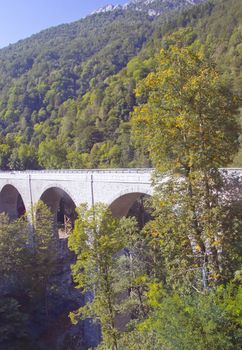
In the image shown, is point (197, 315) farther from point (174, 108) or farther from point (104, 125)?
point (104, 125)

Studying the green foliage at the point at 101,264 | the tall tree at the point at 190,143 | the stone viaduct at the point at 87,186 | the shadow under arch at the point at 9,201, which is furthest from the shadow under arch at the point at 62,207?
the tall tree at the point at 190,143

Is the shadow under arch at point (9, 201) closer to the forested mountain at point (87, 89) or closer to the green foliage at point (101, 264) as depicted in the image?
the forested mountain at point (87, 89)

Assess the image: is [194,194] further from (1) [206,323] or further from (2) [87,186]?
(2) [87,186]

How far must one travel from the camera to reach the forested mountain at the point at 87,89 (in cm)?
6663

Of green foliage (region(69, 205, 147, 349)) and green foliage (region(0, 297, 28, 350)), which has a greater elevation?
green foliage (region(69, 205, 147, 349))

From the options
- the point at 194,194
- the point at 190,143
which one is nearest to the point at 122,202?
the point at 194,194

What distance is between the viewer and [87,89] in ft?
387

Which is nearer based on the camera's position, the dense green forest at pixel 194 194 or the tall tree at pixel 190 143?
the dense green forest at pixel 194 194

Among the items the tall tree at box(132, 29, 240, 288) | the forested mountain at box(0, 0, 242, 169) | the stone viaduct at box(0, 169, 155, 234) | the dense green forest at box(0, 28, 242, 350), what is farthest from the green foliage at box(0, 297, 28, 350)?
the forested mountain at box(0, 0, 242, 169)

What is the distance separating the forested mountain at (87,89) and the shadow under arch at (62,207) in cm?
1170

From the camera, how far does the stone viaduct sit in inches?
→ 909

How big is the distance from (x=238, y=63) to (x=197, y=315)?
55.6 meters

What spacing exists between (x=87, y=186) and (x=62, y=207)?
1058 inches

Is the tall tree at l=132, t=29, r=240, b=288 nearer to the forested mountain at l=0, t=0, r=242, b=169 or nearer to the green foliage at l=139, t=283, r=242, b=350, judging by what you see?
the green foliage at l=139, t=283, r=242, b=350
